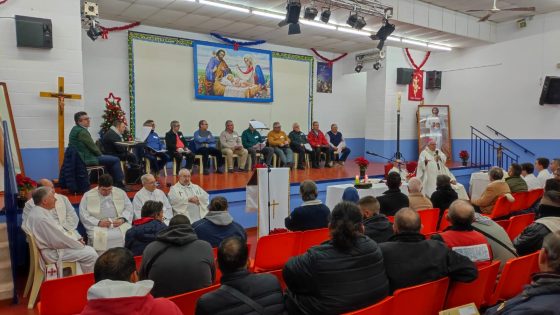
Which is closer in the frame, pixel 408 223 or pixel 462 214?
pixel 408 223

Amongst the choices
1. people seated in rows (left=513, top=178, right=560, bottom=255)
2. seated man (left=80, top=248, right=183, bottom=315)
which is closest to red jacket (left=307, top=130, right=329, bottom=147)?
people seated in rows (left=513, top=178, right=560, bottom=255)

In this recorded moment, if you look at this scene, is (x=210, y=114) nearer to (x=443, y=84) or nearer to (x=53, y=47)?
(x=53, y=47)

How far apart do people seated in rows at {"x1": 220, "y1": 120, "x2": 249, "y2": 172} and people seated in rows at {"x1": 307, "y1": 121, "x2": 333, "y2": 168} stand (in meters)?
1.73

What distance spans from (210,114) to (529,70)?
25.1 feet

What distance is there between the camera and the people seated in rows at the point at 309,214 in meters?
3.68

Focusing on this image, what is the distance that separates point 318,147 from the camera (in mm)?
9344

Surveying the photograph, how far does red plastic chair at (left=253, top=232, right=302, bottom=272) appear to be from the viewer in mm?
3131

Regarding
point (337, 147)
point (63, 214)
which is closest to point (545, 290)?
point (63, 214)

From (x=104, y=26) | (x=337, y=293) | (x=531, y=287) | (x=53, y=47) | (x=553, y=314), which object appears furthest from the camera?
(x=104, y=26)

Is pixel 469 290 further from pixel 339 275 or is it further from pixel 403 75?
pixel 403 75

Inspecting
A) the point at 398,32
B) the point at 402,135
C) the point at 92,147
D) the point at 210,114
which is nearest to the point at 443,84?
the point at 402,135

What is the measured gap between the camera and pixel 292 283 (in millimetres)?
2041

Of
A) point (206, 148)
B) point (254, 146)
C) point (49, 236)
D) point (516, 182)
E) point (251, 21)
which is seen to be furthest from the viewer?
point (254, 146)

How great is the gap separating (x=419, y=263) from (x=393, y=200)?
77.7 inches
